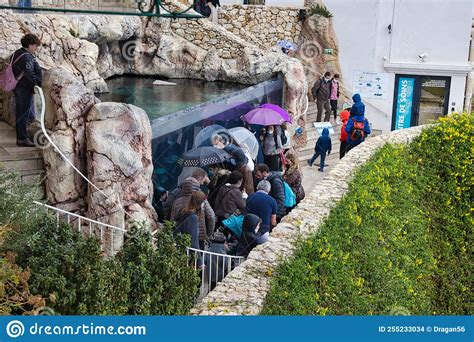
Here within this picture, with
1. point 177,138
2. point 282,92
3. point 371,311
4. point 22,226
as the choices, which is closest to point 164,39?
point 282,92

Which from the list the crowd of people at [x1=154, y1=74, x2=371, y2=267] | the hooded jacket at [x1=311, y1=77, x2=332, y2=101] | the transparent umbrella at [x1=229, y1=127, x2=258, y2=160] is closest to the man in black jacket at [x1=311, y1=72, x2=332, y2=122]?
the hooded jacket at [x1=311, y1=77, x2=332, y2=101]

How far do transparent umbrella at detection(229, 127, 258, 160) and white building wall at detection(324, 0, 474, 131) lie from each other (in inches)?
448

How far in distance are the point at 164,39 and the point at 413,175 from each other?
26.6 feet

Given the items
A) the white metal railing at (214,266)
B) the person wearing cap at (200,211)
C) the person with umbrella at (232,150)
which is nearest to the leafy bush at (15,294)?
the white metal railing at (214,266)

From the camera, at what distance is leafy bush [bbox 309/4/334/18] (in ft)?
74.6

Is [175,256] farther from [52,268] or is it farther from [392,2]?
[392,2]

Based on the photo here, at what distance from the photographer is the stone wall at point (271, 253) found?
220 inches

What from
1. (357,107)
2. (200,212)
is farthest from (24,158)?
(357,107)

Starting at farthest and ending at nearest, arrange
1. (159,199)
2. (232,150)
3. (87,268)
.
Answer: (232,150) < (159,199) < (87,268)

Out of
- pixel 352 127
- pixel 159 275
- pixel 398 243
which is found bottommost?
pixel 398 243

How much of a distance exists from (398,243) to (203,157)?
3.01 metres

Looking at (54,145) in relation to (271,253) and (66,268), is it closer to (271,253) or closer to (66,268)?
(271,253)

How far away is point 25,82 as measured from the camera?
840cm

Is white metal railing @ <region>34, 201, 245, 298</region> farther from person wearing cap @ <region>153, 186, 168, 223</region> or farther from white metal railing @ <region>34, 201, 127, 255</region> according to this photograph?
person wearing cap @ <region>153, 186, 168, 223</region>
